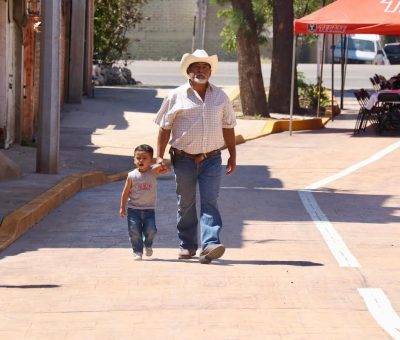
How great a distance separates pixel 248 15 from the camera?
2923 cm

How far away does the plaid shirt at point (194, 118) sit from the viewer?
34.4ft

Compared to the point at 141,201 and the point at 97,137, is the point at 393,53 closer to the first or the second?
the point at 97,137

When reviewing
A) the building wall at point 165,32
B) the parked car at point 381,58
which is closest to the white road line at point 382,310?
the parked car at point 381,58

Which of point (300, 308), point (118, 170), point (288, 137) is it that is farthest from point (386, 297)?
point (288, 137)

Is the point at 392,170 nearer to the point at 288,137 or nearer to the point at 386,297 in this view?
the point at 288,137

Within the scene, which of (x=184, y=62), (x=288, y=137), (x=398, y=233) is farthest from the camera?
(x=288, y=137)

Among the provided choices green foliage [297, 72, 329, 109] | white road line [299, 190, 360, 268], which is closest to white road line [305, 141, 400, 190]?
white road line [299, 190, 360, 268]

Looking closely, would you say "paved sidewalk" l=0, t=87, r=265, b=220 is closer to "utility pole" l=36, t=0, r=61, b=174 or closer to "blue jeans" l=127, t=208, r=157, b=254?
"utility pole" l=36, t=0, r=61, b=174

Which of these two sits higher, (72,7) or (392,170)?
(72,7)

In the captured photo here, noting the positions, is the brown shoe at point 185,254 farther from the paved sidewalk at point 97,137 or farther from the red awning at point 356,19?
the red awning at point 356,19

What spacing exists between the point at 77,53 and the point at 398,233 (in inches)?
762

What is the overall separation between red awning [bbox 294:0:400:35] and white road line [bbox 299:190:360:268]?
28.5 feet

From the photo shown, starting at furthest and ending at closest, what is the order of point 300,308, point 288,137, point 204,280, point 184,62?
point 288,137
point 184,62
point 204,280
point 300,308

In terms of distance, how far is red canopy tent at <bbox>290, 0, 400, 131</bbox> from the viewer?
81.2ft
